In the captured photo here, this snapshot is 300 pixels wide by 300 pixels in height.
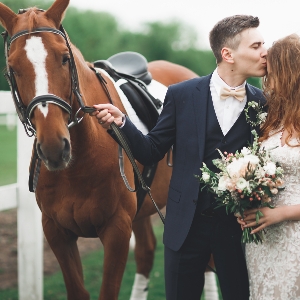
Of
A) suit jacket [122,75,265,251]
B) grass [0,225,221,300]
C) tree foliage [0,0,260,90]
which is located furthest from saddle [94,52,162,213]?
tree foliage [0,0,260,90]

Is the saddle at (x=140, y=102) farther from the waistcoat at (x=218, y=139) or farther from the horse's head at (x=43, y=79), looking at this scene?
the horse's head at (x=43, y=79)

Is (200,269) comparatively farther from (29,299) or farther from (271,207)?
(29,299)

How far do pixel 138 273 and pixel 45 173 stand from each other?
2.14 m

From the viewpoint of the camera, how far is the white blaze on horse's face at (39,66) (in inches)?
105

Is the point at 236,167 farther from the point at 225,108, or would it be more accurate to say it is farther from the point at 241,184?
the point at 225,108

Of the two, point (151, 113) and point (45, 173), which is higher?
point (151, 113)

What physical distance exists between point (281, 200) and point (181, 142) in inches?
24.5

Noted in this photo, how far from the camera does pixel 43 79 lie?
269cm

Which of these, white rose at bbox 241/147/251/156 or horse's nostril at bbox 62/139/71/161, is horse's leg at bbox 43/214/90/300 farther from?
white rose at bbox 241/147/251/156

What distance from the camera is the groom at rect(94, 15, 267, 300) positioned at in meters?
2.90

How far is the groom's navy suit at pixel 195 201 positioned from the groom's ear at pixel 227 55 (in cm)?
17

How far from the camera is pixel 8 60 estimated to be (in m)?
2.80

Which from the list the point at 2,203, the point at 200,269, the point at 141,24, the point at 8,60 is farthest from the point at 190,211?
the point at 141,24

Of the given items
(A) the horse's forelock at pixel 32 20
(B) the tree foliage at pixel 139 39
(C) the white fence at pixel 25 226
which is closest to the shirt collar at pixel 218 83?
(A) the horse's forelock at pixel 32 20
